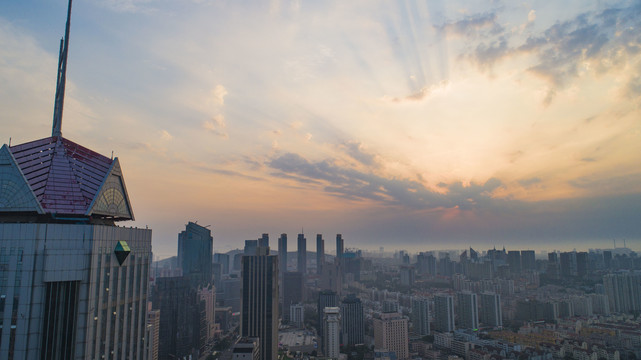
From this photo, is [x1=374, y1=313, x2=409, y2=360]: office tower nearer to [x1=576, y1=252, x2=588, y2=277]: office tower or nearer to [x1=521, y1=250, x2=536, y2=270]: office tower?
[x1=576, y1=252, x2=588, y2=277]: office tower

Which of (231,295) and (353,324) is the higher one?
(231,295)

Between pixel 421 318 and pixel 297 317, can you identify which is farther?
pixel 297 317

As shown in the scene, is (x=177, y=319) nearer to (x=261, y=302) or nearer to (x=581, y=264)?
(x=261, y=302)

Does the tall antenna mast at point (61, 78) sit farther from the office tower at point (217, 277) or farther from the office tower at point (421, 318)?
the office tower at point (217, 277)

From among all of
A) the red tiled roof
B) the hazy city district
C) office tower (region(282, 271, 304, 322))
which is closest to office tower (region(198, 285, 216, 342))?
the hazy city district

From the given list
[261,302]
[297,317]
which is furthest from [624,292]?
[261,302]

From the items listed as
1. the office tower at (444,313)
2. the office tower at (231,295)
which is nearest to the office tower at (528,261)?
the office tower at (444,313)

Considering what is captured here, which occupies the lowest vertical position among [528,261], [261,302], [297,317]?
[297,317]

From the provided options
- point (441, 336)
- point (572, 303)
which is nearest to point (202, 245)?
point (441, 336)
